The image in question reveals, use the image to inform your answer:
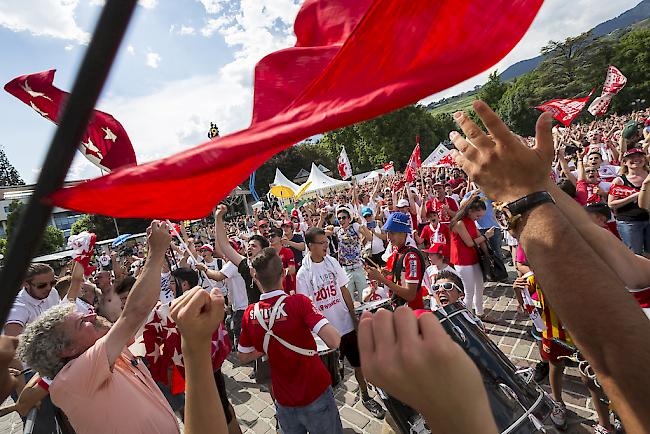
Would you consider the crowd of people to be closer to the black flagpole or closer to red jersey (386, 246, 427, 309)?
red jersey (386, 246, 427, 309)

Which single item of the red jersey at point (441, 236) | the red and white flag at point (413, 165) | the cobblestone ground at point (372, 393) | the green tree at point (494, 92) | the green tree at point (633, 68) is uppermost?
the green tree at point (494, 92)

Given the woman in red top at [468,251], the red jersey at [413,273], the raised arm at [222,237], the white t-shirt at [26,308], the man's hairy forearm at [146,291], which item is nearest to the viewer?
the man's hairy forearm at [146,291]

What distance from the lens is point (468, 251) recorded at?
231 inches

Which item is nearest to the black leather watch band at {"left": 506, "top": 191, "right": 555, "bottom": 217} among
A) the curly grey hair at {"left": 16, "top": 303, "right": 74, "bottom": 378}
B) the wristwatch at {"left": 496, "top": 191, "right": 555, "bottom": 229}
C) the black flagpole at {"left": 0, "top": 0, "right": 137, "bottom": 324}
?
→ the wristwatch at {"left": 496, "top": 191, "right": 555, "bottom": 229}

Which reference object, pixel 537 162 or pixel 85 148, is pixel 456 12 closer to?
pixel 537 162

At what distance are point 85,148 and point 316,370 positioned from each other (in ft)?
8.39

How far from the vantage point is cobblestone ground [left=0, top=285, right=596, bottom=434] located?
4078 millimetres

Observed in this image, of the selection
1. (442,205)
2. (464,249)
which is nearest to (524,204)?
(464,249)

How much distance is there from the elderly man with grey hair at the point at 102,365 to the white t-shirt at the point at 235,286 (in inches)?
150

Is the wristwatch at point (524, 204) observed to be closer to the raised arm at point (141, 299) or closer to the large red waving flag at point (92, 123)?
the raised arm at point (141, 299)

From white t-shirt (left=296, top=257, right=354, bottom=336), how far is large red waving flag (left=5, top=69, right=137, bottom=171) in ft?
8.98

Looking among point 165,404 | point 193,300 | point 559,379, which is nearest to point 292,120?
point 193,300

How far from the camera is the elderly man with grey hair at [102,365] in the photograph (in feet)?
6.56

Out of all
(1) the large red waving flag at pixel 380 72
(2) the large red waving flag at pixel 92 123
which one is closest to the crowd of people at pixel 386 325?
(1) the large red waving flag at pixel 380 72
